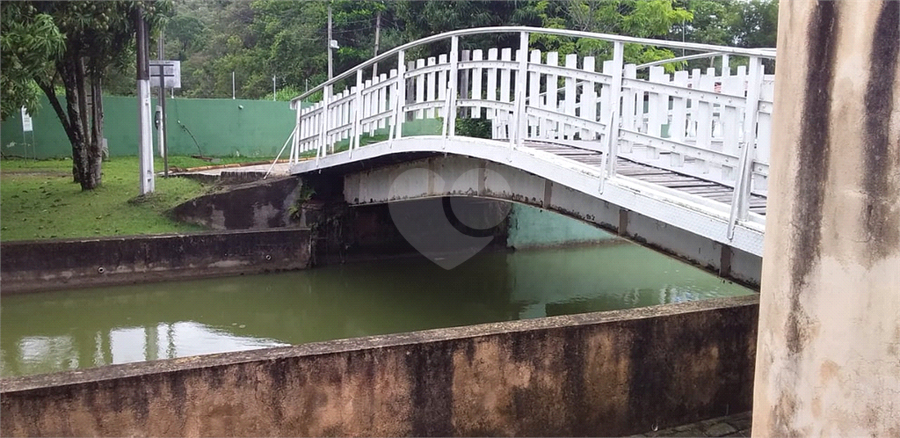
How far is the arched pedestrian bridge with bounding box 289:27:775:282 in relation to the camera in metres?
4.24

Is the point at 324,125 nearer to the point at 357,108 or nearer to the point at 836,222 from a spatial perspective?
the point at 357,108

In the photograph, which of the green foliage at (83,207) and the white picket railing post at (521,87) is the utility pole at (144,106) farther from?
the white picket railing post at (521,87)

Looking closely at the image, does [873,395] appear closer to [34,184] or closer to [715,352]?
[715,352]

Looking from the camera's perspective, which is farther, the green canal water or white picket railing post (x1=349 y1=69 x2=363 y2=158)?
white picket railing post (x1=349 y1=69 x2=363 y2=158)

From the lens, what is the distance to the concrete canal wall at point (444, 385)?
3.32m

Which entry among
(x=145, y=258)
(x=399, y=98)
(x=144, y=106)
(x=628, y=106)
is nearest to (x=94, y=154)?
(x=144, y=106)

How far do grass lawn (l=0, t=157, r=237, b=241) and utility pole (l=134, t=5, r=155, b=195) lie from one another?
0.99 feet

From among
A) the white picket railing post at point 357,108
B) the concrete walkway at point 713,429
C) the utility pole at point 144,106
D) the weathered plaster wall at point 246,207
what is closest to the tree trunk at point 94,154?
the utility pole at point 144,106

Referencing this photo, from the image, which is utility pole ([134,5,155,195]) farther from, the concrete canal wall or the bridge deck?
the concrete canal wall

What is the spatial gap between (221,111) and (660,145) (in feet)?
53.6

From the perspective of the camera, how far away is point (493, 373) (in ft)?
12.7

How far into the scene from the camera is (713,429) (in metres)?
4.13

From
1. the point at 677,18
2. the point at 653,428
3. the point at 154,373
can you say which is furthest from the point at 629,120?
the point at 677,18

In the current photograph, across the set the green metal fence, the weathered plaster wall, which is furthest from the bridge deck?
the green metal fence
